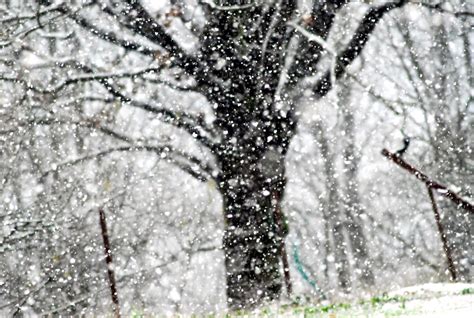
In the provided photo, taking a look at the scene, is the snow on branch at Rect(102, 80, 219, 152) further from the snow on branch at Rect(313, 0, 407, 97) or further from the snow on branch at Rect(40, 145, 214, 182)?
the snow on branch at Rect(313, 0, 407, 97)

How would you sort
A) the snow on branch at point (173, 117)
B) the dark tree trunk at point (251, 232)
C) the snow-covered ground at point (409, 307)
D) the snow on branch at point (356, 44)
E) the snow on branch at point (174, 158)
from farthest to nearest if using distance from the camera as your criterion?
the snow on branch at point (174, 158)
the snow on branch at point (173, 117)
the snow on branch at point (356, 44)
the dark tree trunk at point (251, 232)
the snow-covered ground at point (409, 307)

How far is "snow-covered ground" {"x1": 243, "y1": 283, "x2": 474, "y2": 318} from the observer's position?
583 cm

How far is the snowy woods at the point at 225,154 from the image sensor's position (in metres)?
10.4

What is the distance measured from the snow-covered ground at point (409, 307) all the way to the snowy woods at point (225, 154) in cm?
206

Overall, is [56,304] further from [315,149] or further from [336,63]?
[315,149]

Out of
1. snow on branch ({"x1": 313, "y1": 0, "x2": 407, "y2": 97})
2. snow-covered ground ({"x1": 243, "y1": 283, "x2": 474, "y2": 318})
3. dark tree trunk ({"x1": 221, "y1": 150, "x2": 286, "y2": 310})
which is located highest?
snow on branch ({"x1": 313, "y1": 0, "x2": 407, "y2": 97})

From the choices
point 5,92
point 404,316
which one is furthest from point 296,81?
point 5,92

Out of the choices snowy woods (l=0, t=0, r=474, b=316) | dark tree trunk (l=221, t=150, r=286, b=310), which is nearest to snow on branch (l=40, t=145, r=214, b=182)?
snowy woods (l=0, t=0, r=474, b=316)

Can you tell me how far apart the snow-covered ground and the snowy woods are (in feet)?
6.76

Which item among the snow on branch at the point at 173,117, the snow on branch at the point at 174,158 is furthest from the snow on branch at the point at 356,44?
the snow on branch at the point at 174,158

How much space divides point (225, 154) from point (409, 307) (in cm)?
434

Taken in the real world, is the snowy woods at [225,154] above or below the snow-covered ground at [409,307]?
above

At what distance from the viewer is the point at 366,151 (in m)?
28.7

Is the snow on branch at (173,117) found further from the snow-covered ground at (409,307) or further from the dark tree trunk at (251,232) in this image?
the snow-covered ground at (409,307)
